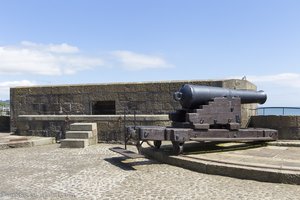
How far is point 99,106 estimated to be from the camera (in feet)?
45.5

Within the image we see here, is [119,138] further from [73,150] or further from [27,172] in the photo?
[27,172]

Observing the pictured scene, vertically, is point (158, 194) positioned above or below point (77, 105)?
below

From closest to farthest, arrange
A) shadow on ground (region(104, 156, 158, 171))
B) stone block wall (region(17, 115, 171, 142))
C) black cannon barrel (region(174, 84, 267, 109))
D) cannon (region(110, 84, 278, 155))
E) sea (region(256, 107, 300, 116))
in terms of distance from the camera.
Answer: shadow on ground (region(104, 156, 158, 171)) < cannon (region(110, 84, 278, 155)) < black cannon barrel (region(174, 84, 267, 109)) < sea (region(256, 107, 300, 116)) < stone block wall (region(17, 115, 171, 142))

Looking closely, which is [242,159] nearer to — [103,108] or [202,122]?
[202,122]

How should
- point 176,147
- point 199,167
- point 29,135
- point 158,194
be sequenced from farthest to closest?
1. point 29,135
2. point 176,147
3. point 199,167
4. point 158,194

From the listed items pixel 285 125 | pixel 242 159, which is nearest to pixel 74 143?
pixel 242 159

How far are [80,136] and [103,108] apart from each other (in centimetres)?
235

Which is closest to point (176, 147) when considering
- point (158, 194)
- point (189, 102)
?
point (189, 102)

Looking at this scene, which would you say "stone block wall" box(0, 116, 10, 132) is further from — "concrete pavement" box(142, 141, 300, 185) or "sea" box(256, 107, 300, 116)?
"sea" box(256, 107, 300, 116)

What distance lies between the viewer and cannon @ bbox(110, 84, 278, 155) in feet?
27.1

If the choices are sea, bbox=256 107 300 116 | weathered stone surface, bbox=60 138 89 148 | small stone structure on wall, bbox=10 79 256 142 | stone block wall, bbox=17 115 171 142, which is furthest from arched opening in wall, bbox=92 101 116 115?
sea, bbox=256 107 300 116

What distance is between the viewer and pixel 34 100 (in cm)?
1441

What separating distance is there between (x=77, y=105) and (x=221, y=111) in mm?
6421

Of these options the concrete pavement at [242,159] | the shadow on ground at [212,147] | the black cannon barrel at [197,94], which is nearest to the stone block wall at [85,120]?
the shadow on ground at [212,147]
